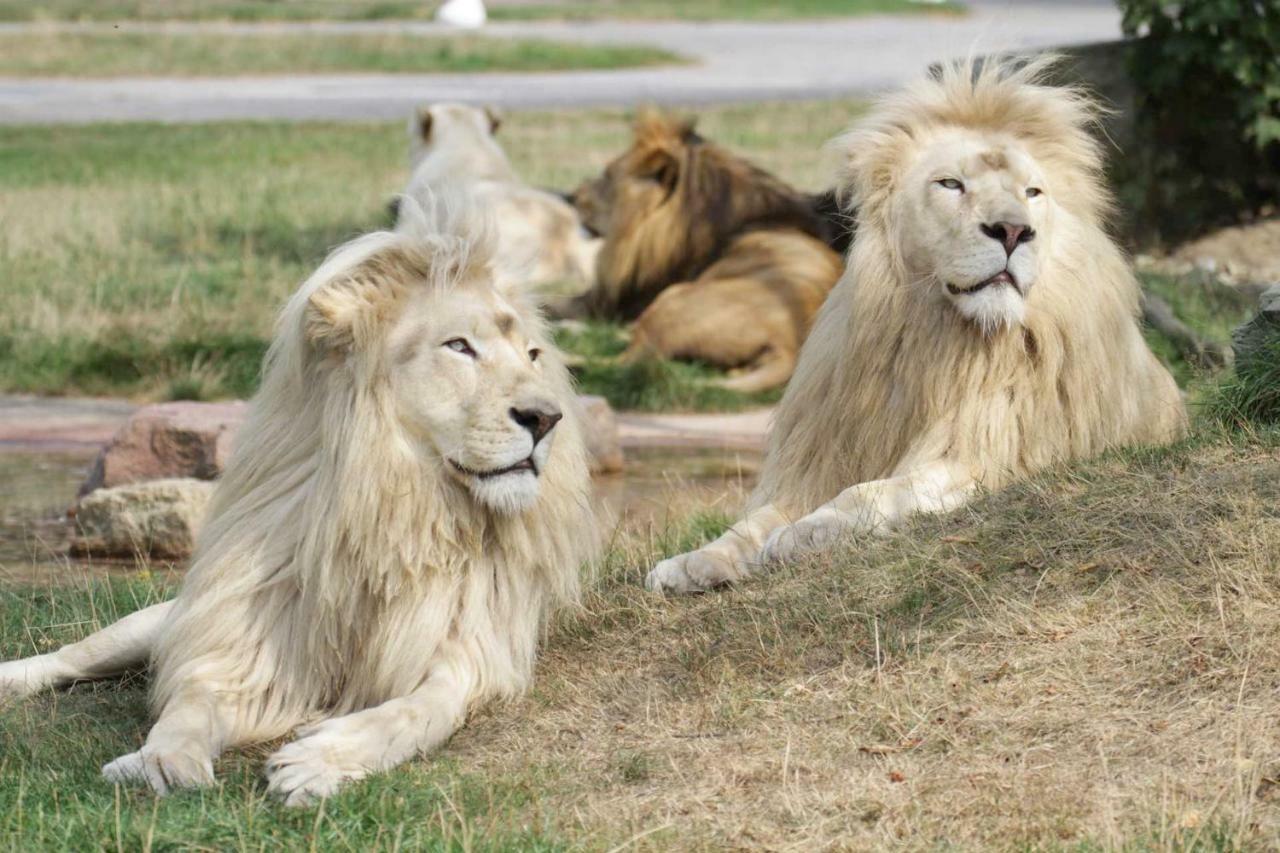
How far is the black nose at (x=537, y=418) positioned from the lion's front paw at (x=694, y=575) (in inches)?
38.8

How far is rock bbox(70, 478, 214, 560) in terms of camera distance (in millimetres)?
6938

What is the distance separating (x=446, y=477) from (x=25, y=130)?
1501 centimetres

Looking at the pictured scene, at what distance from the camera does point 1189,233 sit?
1209 centimetres

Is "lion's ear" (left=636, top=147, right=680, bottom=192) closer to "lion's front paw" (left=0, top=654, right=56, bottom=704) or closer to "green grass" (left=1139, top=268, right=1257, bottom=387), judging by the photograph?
"green grass" (left=1139, top=268, right=1257, bottom=387)

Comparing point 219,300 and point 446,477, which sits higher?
point 446,477

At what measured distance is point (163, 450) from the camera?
301 inches

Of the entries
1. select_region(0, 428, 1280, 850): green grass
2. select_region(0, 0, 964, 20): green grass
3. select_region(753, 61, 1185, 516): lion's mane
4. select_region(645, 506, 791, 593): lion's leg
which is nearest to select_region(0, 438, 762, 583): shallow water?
select_region(645, 506, 791, 593): lion's leg

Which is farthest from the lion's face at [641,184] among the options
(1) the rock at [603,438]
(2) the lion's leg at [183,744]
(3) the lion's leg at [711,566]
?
(2) the lion's leg at [183,744]

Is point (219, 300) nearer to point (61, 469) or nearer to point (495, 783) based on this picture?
point (61, 469)

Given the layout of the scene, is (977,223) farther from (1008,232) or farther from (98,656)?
(98,656)

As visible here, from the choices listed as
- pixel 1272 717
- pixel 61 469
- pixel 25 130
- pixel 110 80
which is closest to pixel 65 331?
pixel 61 469

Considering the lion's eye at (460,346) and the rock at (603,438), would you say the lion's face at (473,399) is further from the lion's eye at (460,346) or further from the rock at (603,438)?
the rock at (603,438)

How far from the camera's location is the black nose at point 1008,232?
17.2 ft

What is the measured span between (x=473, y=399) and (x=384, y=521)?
349 millimetres
